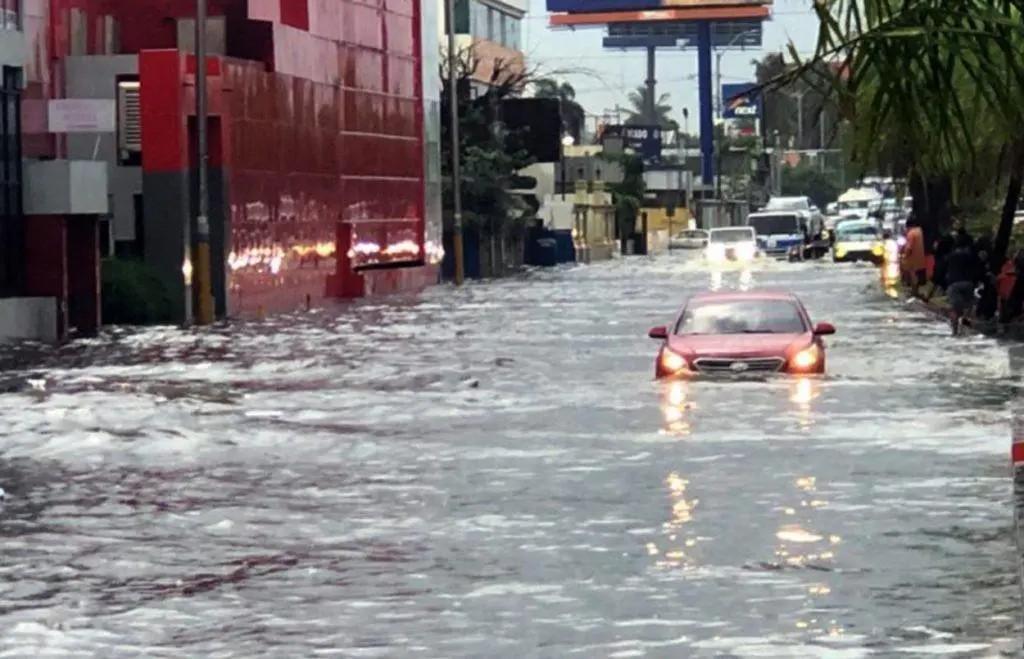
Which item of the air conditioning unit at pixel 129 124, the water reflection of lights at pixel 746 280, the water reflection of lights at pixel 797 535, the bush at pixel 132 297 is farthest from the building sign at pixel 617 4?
the water reflection of lights at pixel 797 535

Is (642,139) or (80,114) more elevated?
(642,139)

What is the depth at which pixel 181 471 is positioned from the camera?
21344 millimetres

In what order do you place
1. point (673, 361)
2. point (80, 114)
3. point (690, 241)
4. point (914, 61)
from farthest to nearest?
point (690, 241)
point (80, 114)
point (673, 361)
point (914, 61)

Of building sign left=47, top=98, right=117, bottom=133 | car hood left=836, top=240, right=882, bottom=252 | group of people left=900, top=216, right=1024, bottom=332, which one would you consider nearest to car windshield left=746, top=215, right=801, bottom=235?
car hood left=836, top=240, right=882, bottom=252

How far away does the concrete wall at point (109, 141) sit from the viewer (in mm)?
53812

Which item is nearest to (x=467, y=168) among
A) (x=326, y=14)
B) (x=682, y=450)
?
(x=326, y=14)

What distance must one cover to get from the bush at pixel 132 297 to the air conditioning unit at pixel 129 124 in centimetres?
416

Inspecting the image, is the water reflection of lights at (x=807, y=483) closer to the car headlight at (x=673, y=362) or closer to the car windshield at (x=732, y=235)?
the car headlight at (x=673, y=362)

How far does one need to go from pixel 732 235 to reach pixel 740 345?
72.6 meters

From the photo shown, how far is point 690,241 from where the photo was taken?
131375 millimetres

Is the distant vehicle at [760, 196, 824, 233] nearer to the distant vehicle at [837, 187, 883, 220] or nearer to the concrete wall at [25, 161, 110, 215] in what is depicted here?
the distant vehicle at [837, 187, 883, 220]

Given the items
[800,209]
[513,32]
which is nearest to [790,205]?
[800,209]

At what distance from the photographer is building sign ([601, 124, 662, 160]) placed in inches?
6496

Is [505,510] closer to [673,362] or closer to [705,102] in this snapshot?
[673,362]
